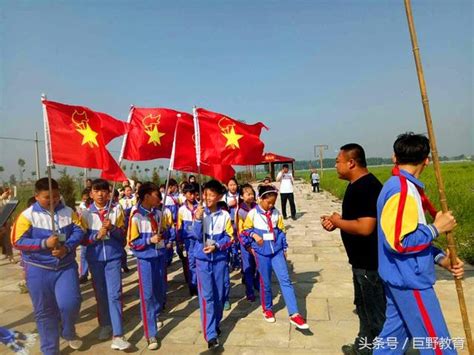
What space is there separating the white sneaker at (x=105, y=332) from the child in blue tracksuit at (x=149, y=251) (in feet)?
1.73

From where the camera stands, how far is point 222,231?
3986mm

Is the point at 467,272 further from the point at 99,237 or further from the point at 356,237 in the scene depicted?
the point at 99,237

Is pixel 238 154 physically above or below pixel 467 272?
above

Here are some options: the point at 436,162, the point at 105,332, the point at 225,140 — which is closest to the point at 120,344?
the point at 105,332

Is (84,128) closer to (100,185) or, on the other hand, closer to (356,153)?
(100,185)

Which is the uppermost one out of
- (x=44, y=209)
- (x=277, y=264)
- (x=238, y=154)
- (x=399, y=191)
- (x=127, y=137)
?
(x=127, y=137)

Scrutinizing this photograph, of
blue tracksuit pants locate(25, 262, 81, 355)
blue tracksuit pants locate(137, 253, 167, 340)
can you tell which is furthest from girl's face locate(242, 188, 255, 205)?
blue tracksuit pants locate(25, 262, 81, 355)

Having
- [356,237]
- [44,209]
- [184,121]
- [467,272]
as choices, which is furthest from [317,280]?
[44,209]

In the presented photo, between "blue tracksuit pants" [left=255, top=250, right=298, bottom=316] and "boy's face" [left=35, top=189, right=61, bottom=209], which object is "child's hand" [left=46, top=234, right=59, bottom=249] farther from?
"blue tracksuit pants" [left=255, top=250, right=298, bottom=316]

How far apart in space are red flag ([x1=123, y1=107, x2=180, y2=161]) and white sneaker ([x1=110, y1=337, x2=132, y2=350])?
2035 mm

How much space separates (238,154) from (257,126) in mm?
614

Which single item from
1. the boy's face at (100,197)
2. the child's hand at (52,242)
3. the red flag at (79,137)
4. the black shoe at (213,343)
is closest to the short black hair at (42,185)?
the red flag at (79,137)

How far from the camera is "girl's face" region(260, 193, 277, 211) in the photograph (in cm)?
436

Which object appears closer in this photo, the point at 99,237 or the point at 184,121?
the point at 99,237
